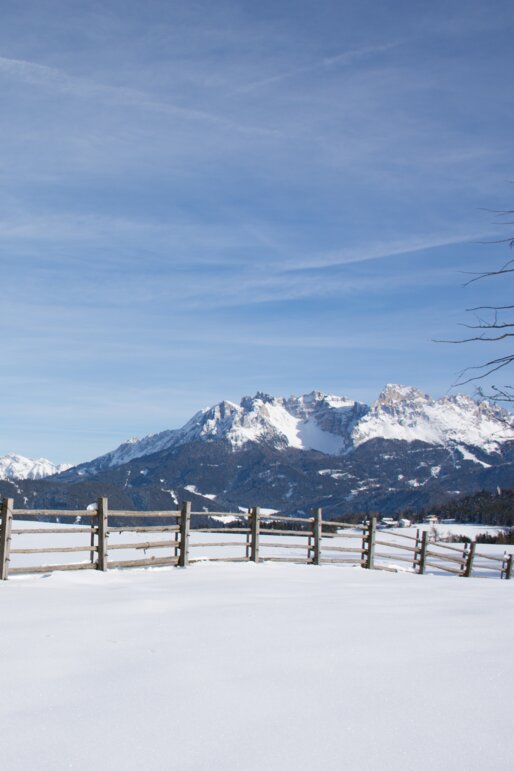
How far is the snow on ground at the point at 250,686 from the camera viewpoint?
201 inches

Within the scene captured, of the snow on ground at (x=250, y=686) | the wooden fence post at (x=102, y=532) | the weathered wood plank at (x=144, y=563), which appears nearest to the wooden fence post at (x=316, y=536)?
the weathered wood plank at (x=144, y=563)

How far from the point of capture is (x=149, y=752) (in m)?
5.12

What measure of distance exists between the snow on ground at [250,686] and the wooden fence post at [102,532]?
17.5 ft

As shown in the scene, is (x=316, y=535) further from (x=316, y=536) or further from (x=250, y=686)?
(x=250, y=686)

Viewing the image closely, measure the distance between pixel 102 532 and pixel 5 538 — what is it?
93.0 inches

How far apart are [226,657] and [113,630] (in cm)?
183

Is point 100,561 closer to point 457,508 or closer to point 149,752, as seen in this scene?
point 149,752

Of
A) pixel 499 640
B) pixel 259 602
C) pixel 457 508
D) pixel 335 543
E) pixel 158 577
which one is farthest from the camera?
pixel 457 508

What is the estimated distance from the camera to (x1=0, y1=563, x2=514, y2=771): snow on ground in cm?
511

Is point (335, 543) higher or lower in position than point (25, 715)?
lower

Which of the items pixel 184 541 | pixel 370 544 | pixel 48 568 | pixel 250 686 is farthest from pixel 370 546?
pixel 250 686

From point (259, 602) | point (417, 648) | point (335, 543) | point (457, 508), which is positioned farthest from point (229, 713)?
point (457, 508)

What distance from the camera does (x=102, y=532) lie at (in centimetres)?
1703

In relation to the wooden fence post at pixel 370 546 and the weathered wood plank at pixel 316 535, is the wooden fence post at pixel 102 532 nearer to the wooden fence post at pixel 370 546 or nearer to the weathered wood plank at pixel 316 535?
the weathered wood plank at pixel 316 535
